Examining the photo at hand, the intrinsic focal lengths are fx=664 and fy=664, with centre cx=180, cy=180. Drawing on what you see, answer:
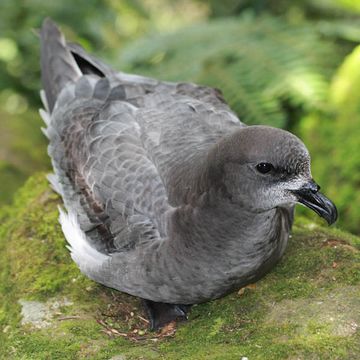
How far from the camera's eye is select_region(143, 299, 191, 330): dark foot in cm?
432

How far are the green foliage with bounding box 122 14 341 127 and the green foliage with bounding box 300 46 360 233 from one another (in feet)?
0.58

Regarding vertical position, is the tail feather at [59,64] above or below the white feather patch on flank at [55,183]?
above

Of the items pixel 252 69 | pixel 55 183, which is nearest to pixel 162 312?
pixel 55 183

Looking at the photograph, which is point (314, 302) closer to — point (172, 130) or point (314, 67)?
point (172, 130)

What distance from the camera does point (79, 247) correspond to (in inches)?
182

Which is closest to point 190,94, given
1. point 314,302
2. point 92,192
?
point 92,192

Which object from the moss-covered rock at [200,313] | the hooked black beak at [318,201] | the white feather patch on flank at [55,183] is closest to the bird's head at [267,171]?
the hooked black beak at [318,201]

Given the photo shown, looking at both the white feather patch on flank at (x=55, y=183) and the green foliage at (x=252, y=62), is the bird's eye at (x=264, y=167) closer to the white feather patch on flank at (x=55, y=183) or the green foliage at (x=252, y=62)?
the white feather patch on flank at (x=55, y=183)

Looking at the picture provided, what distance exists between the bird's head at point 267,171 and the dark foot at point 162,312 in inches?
40.0

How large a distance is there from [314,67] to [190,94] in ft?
4.91

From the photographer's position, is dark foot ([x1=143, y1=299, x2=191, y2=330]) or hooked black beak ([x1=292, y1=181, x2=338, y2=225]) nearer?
hooked black beak ([x1=292, y1=181, x2=338, y2=225])

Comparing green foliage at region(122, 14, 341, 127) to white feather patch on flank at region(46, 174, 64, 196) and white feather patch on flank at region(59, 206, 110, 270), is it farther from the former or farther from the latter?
white feather patch on flank at region(59, 206, 110, 270)

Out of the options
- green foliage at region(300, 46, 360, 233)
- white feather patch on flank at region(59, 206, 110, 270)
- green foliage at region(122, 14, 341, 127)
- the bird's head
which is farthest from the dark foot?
green foliage at region(122, 14, 341, 127)

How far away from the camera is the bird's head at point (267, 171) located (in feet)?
11.5
